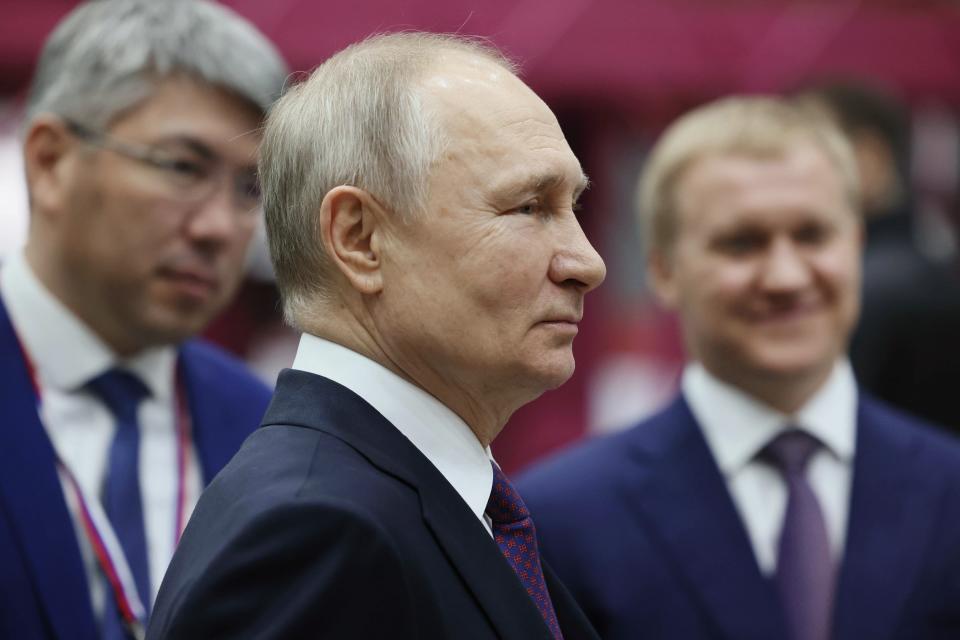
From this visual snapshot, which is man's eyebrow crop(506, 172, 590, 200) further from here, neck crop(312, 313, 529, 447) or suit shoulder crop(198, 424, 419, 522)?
suit shoulder crop(198, 424, 419, 522)

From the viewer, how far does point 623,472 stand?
263 centimetres

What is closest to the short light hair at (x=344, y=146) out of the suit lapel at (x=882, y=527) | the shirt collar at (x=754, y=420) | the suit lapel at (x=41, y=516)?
the suit lapel at (x=41, y=516)

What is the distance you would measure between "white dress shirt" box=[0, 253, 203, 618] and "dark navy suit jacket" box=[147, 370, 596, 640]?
2.70ft

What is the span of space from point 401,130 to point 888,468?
54.8 inches

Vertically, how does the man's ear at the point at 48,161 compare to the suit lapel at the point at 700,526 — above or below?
above

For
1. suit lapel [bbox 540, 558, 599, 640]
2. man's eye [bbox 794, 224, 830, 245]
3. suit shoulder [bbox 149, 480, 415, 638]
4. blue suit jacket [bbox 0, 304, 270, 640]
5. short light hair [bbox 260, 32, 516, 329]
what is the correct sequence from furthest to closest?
1. man's eye [bbox 794, 224, 830, 245]
2. blue suit jacket [bbox 0, 304, 270, 640]
3. suit lapel [bbox 540, 558, 599, 640]
4. short light hair [bbox 260, 32, 516, 329]
5. suit shoulder [bbox 149, 480, 415, 638]

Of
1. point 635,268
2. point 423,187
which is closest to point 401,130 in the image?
point 423,187

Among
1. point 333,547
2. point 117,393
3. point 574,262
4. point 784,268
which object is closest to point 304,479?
point 333,547

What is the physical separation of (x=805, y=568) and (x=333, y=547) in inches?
53.6

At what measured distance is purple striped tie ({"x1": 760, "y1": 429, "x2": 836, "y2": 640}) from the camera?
2.51 metres

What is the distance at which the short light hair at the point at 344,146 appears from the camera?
5.41 ft

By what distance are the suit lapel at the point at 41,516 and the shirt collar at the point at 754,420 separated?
3.86 ft

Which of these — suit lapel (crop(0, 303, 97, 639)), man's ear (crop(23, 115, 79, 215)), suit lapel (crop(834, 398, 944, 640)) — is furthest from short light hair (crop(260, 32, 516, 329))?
suit lapel (crop(834, 398, 944, 640))

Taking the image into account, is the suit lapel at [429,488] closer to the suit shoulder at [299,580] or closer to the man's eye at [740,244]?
the suit shoulder at [299,580]
